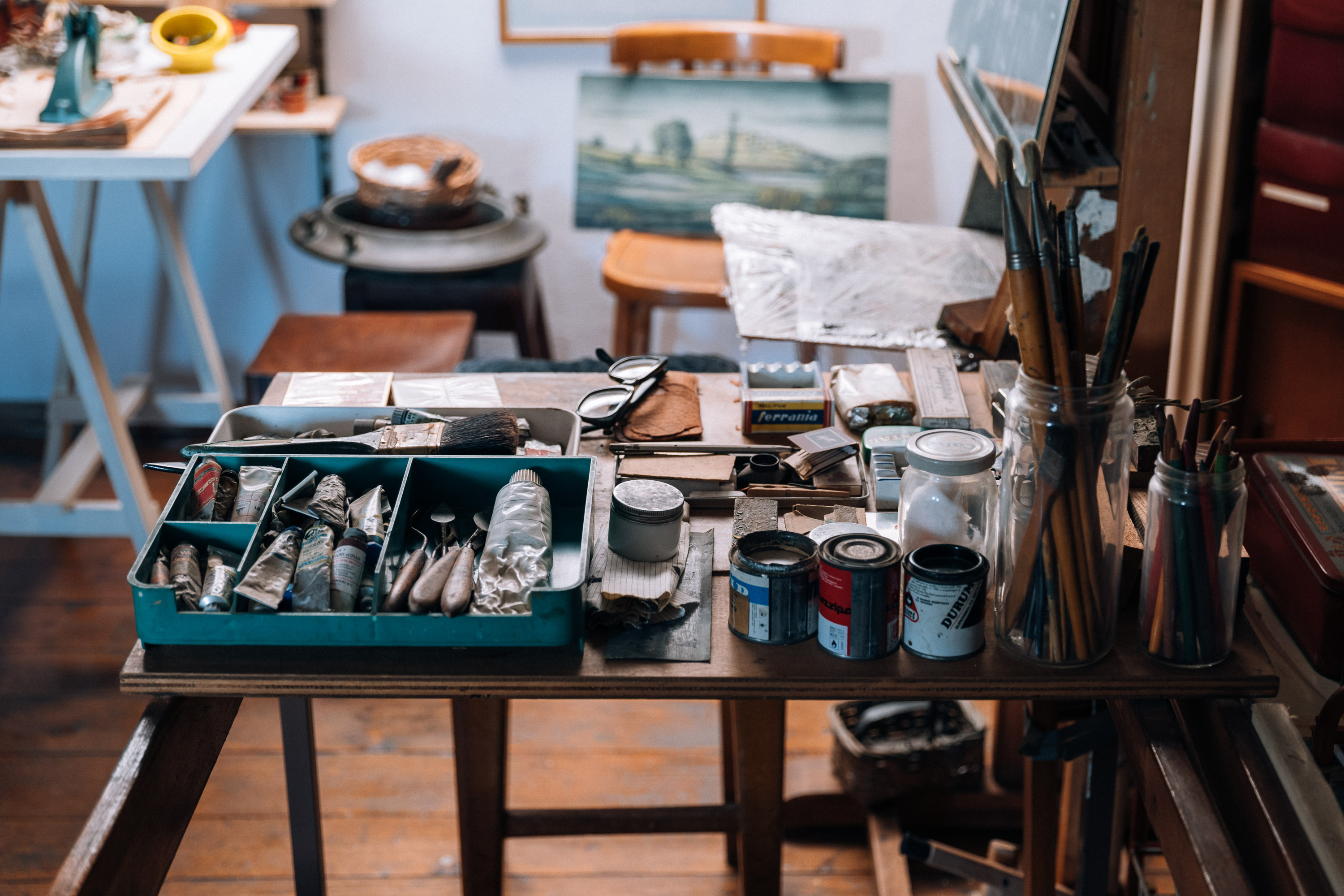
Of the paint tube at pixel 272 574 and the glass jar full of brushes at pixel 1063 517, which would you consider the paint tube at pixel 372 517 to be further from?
the glass jar full of brushes at pixel 1063 517

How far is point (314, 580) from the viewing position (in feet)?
3.15

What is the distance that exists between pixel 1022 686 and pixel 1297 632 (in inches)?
14.7

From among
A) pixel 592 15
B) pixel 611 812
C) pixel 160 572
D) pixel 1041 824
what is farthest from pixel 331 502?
pixel 592 15

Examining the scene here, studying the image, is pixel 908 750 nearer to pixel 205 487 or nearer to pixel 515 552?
pixel 515 552

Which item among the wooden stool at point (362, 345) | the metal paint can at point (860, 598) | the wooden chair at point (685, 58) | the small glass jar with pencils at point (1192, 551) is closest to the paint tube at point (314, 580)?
the metal paint can at point (860, 598)

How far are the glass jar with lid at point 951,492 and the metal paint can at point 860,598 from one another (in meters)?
0.07

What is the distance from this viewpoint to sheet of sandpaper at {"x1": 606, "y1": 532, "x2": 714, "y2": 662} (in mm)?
976

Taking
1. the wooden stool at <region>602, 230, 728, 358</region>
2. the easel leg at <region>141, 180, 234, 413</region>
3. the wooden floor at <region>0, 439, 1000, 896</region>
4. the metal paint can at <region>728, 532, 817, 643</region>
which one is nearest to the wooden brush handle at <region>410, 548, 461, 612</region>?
the metal paint can at <region>728, 532, 817, 643</region>

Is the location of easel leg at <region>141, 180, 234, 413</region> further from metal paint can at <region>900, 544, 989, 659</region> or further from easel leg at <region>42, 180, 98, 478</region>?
metal paint can at <region>900, 544, 989, 659</region>

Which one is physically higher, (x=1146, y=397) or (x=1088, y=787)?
(x=1146, y=397)

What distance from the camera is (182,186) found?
3.25 metres

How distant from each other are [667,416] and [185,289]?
190 cm

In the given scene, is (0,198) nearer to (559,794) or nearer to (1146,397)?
(559,794)

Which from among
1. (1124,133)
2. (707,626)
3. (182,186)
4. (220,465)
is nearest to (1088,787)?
(707,626)
